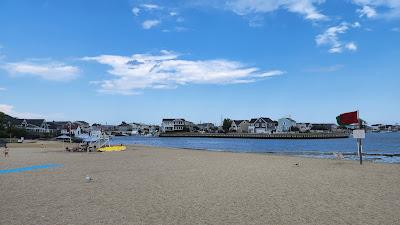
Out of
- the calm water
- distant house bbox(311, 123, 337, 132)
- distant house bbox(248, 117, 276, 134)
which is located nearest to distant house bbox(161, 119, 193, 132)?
distant house bbox(248, 117, 276, 134)

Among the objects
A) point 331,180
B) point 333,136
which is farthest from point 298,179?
point 333,136

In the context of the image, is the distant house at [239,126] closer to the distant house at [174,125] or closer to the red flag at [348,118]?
the distant house at [174,125]

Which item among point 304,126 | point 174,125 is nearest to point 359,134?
point 304,126

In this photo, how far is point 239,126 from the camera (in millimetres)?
156375

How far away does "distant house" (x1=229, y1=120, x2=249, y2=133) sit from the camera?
153 meters

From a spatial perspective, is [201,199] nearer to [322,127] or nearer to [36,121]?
[36,121]

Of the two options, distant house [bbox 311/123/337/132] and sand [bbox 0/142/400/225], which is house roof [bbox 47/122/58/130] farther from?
sand [bbox 0/142/400/225]

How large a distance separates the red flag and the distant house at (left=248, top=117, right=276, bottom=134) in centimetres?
12319

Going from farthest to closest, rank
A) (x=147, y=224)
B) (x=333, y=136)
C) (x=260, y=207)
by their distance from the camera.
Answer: (x=333, y=136), (x=260, y=207), (x=147, y=224)

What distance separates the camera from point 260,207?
943cm

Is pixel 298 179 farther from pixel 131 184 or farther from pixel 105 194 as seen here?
pixel 105 194

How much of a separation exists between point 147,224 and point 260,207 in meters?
3.01

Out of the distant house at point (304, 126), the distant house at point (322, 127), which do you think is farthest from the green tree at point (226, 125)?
the distant house at point (322, 127)

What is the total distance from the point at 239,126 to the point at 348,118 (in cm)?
13496
